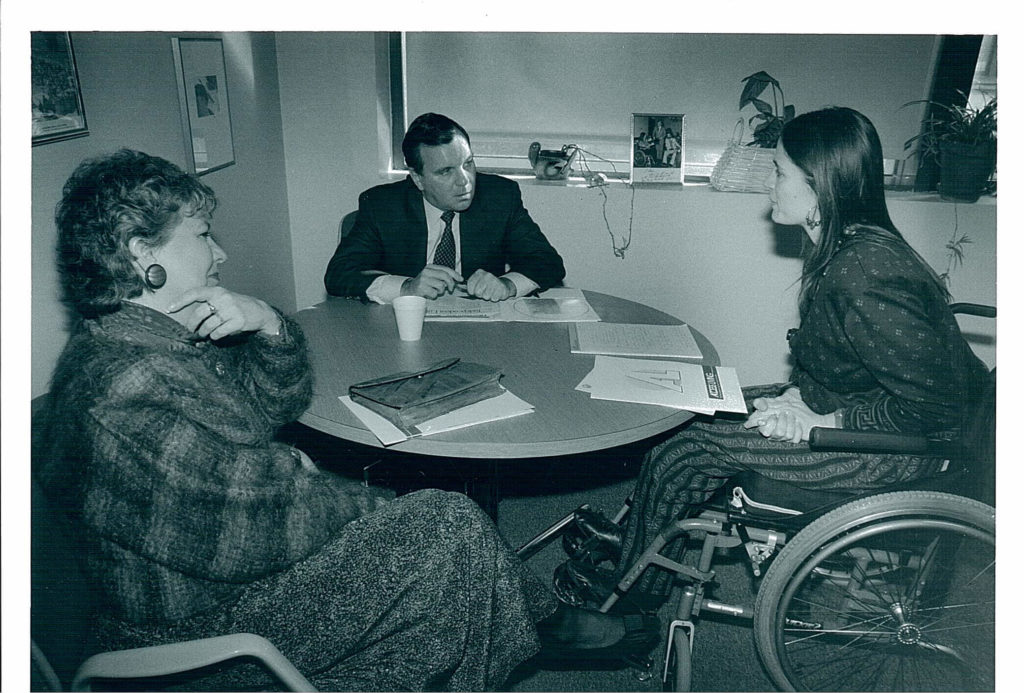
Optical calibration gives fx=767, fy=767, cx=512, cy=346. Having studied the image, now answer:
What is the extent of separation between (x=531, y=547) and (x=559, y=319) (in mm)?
641

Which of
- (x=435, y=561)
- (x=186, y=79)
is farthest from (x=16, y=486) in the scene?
(x=186, y=79)

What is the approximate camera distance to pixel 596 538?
6.84 ft

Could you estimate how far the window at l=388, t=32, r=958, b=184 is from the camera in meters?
3.02

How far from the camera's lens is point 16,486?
3.55 ft

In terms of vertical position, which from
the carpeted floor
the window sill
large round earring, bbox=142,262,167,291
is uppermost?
large round earring, bbox=142,262,167,291

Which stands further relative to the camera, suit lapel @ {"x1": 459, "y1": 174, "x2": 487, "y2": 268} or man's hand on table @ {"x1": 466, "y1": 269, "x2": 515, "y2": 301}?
suit lapel @ {"x1": 459, "y1": 174, "x2": 487, "y2": 268}

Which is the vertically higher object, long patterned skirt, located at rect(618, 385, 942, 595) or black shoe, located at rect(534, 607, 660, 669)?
long patterned skirt, located at rect(618, 385, 942, 595)

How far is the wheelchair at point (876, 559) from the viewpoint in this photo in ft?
4.50

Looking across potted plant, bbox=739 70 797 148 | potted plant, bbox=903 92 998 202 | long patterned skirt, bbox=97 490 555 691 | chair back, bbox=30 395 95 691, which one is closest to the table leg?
long patterned skirt, bbox=97 490 555 691

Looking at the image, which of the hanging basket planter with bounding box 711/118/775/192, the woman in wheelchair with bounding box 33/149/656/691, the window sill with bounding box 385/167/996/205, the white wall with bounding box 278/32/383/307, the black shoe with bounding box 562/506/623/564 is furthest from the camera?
the white wall with bounding box 278/32/383/307

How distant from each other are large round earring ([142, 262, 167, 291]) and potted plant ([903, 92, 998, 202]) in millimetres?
2694

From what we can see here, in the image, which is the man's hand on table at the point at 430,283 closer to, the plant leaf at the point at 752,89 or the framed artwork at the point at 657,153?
the framed artwork at the point at 657,153

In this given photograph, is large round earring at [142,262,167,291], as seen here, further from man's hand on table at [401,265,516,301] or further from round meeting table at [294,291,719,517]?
man's hand on table at [401,265,516,301]

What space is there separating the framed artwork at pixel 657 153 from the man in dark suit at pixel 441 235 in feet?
2.67
